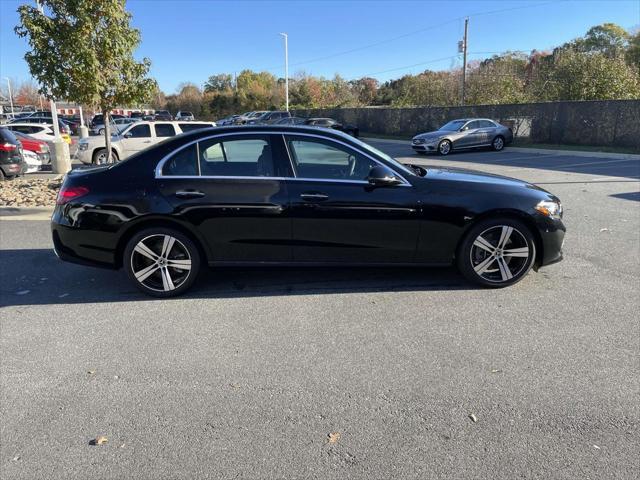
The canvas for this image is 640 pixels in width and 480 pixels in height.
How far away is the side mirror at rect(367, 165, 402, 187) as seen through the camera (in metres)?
4.57

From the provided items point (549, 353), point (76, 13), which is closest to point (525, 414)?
point (549, 353)

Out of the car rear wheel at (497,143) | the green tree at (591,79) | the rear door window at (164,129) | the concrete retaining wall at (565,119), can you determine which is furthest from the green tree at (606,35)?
the rear door window at (164,129)

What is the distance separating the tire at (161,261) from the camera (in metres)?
4.73

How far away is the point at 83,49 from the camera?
945 centimetres

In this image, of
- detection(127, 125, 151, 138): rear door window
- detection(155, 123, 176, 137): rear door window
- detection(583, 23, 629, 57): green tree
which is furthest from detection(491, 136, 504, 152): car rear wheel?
detection(583, 23, 629, 57): green tree

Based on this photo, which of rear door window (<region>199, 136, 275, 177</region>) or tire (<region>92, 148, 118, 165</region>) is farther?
tire (<region>92, 148, 118, 165</region>)

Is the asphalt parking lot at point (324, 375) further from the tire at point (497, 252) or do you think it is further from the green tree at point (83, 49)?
the green tree at point (83, 49)

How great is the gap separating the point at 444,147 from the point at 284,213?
17.8 metres

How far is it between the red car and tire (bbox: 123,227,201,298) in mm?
11715

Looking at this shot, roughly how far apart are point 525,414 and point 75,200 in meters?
4.23

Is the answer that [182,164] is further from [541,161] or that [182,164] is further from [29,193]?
[541,161]

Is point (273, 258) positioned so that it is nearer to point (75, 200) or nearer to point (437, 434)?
point (75, 200)

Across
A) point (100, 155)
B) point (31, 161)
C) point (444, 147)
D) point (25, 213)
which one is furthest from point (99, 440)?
point (444, 147)

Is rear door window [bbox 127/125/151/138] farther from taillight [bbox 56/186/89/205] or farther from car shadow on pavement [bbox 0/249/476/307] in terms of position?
taillight [bbox 56/186/89/205]
